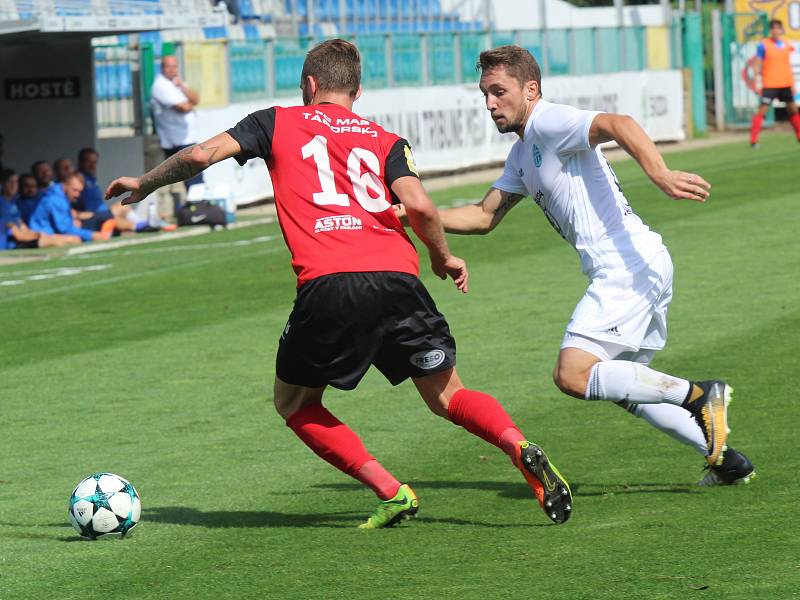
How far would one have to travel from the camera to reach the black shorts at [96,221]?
61.7 feet

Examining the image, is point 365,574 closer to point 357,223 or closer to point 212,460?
point 357,223

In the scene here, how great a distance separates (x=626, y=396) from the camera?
5898 millimetres

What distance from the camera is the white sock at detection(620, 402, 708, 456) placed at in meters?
6.05

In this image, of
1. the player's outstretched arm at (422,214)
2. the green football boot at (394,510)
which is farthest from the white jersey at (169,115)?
the green football boot at (394,510)

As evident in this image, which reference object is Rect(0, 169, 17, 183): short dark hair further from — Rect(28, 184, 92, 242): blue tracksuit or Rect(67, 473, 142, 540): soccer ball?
Rect(67, 473, 142, 540): soccer ball

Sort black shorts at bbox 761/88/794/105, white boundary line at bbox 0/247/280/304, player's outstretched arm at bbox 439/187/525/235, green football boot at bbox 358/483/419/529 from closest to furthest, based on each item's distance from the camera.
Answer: green football boot at bbox 358/483/419/529 < player's outstretched arm at bbox 439/187/525/235 < white boundary line at bbox 0/247/280/304 < black shorts at bbox 761/88/794/105

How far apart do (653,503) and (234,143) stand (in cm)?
213

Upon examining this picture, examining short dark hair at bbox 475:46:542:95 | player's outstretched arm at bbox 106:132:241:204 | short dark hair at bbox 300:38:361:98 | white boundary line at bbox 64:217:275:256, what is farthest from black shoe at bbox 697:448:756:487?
white boundary line at bbox 64:217:275:256

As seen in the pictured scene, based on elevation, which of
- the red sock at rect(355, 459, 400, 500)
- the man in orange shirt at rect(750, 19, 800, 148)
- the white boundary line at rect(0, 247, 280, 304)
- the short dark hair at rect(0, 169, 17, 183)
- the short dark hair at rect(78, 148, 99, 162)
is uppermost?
the man in orange shirt at rect(750, 19, 800, 148)

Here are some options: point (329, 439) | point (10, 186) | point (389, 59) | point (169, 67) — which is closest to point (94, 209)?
point (10, 186)

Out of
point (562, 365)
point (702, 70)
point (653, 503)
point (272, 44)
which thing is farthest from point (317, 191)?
point (702, 70)

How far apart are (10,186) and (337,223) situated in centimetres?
1267

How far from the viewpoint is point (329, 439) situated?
5840 mm

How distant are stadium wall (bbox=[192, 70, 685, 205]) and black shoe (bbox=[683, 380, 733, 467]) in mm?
13610
